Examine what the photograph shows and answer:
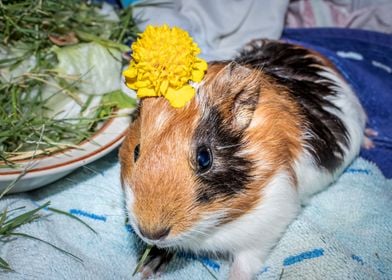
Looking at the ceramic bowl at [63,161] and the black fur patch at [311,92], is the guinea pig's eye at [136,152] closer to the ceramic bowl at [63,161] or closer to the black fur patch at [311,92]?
the ceramic bowl at [63,161]

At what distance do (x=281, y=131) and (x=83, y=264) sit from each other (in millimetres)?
714

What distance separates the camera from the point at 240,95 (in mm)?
1358

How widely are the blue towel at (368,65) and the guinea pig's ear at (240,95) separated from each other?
853 millimetres

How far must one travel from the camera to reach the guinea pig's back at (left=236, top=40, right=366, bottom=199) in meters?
1.57

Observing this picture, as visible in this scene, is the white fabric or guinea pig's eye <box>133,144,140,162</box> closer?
guinea pig's eye <box>133,144,140,162</box>

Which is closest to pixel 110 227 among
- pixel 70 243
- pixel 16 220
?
pixel 70 243

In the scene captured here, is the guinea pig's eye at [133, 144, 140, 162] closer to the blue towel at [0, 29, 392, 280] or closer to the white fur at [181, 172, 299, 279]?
the white fur at [181, 172, 299, 279]

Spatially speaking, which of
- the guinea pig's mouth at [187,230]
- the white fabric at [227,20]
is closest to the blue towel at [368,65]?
the white fabric at [227,20]

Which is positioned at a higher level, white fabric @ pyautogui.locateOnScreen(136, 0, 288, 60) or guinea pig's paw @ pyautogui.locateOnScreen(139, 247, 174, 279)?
white fabric @ pyautogui.locateOnScreen(136, 0, 288, 60)

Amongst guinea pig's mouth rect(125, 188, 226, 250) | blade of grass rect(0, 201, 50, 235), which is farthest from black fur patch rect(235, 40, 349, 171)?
blade of grass rect(0, 201, 50, 235)

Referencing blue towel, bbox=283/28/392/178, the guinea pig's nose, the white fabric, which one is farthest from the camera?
the white fabric

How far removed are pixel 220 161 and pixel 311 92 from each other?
54cm

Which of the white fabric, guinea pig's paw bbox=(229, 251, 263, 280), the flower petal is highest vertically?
the flower petal

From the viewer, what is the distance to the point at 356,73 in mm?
2148
